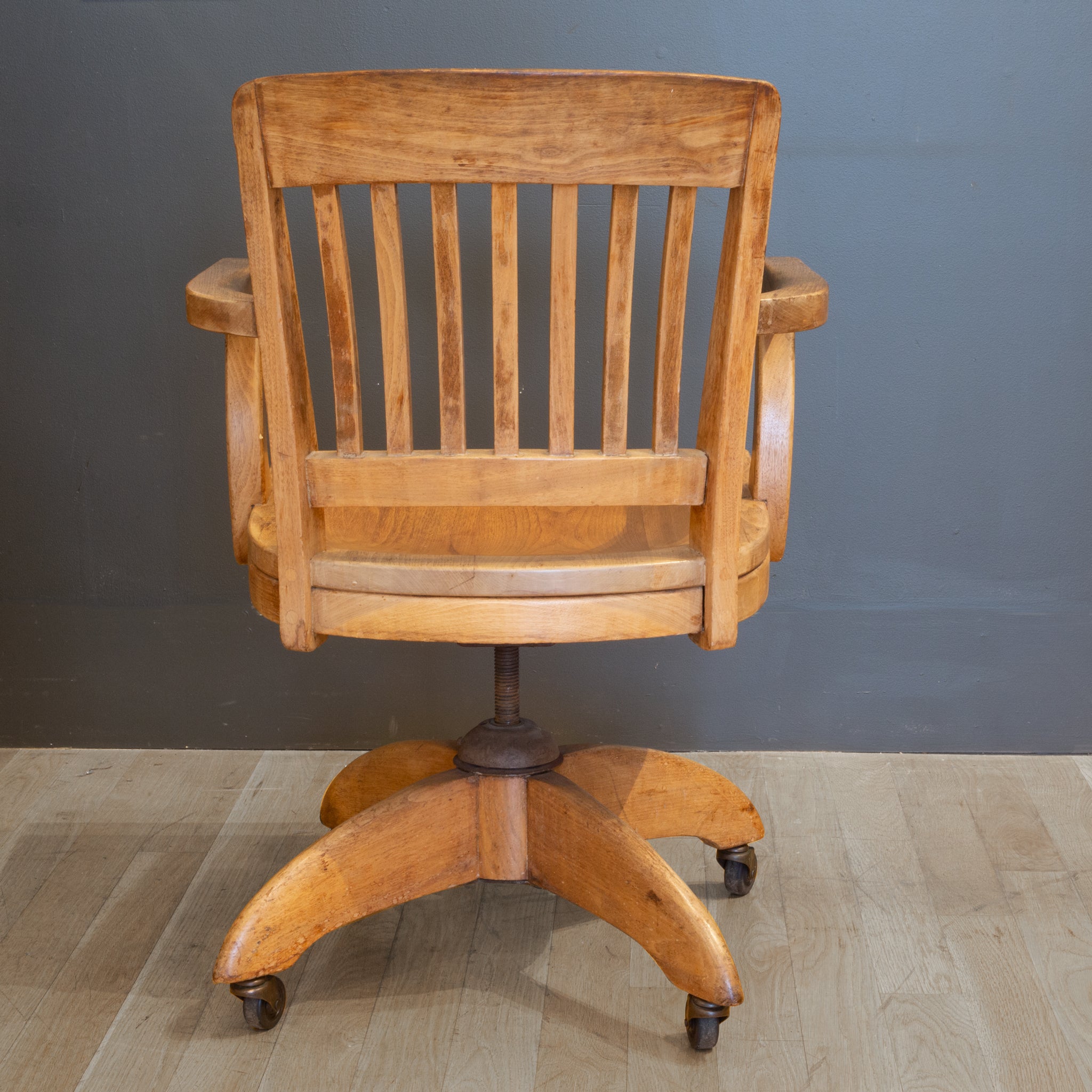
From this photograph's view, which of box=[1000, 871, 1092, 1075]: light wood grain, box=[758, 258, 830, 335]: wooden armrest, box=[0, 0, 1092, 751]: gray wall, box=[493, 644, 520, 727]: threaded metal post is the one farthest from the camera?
box=[0, 0, 1092, 751]: gray wall

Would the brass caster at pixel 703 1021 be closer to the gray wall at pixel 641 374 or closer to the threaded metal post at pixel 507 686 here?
the threaded metal post at pixel 507 686

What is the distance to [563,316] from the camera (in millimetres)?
1163

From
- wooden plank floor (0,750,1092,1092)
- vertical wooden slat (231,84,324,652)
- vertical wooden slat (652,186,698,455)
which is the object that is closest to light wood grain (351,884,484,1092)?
wooden plank floor (0,750,1092,1092)

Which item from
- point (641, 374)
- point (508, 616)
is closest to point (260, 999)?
point (508, 616)

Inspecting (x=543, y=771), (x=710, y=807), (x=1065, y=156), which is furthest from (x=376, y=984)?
(x=1065, y=156)

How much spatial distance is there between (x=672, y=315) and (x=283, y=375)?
362mm

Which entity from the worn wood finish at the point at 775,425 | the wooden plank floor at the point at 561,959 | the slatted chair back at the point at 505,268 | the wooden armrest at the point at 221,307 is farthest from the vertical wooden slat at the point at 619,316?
the wooden plank floor at the point at 561,959

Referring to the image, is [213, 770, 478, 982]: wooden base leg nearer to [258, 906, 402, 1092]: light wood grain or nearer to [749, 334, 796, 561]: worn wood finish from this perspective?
[258, 906, 402, 1092]: light wood grain

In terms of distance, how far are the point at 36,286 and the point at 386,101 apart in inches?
44.3

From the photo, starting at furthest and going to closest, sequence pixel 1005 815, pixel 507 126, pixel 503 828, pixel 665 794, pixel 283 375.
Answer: pixel 1005 815 → pixel 665 794 → pixel 503 828 → pixel 283 375 → pixel 507 126

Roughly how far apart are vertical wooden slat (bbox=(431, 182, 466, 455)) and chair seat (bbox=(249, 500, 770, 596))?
123 mm

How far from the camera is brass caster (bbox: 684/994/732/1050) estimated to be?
4.56 ft

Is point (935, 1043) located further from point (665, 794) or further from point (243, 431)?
point (243, 431)

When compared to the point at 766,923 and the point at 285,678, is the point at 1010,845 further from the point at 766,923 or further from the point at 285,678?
the point at 285,678
